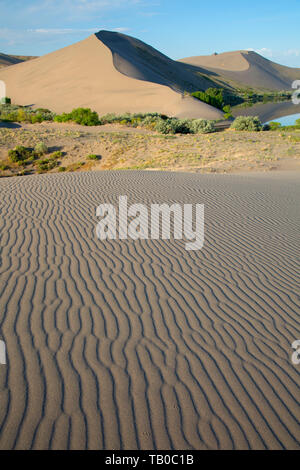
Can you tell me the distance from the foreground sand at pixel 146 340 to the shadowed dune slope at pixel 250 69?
127299 mm

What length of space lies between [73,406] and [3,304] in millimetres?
1910

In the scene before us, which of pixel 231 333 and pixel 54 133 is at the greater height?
pixel 54 133

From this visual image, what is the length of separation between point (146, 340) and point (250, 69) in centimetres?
15987

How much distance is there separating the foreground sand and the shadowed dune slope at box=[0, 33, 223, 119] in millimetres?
39413

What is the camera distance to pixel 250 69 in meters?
144

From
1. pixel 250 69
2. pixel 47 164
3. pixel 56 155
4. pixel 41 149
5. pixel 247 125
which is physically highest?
Result: pixel 250 69

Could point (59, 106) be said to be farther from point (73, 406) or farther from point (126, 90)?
point (73, 406)

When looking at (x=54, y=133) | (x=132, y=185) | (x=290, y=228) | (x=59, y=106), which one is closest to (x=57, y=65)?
(x=59, y=106)

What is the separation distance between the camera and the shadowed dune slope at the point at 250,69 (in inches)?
5044

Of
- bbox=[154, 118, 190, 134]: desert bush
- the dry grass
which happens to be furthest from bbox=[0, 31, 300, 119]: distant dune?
the dry grass

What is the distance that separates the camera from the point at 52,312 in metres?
4.31

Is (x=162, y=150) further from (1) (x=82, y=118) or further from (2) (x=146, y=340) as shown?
(2) (x=146, y=340)

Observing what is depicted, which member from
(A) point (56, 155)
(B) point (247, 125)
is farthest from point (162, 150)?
(B) point (247, 125)

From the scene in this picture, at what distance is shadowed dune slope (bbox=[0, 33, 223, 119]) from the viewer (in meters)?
48.8
